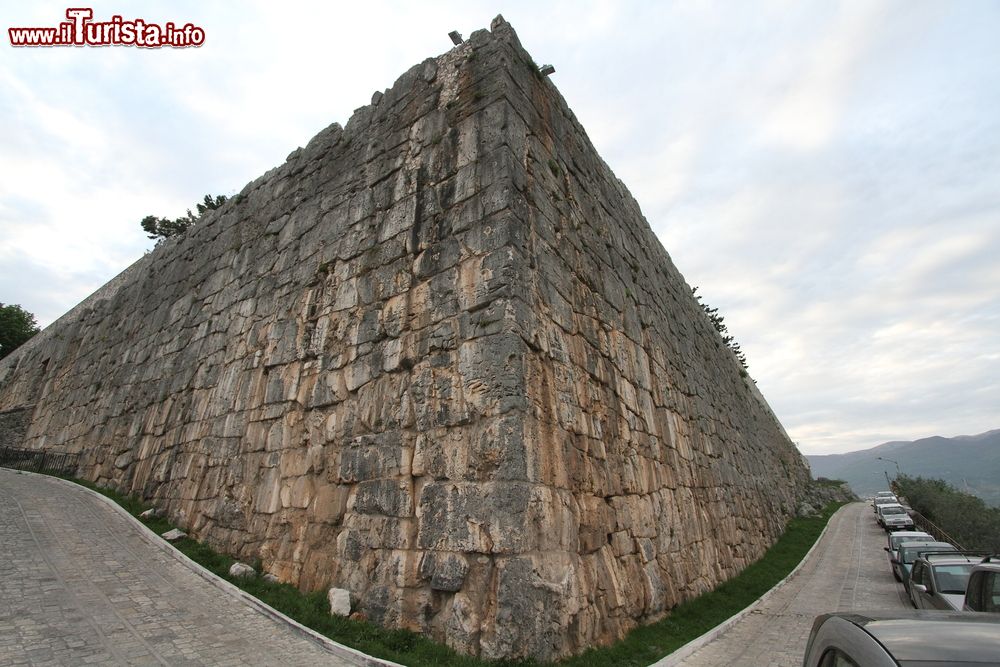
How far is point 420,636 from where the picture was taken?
5129mm

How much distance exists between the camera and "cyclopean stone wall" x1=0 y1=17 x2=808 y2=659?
5.34 meters

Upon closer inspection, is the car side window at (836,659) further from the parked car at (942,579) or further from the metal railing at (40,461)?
the metal railing at (40,461)

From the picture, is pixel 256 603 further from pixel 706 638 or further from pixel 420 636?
pixel 706 638

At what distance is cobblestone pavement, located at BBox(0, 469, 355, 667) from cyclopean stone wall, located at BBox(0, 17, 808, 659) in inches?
31.0

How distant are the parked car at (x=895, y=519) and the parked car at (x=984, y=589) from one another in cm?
1978

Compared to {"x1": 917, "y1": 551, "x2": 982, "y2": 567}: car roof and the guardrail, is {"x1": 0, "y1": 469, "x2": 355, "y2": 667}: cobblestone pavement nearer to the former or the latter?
{"x1": 917, "y1": 551, "x2": 982, "y2": 567}: car roof

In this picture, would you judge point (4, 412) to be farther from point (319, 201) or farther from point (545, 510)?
point (545, 510)

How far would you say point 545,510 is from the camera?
520 centimetres

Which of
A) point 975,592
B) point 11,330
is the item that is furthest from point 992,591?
point 11,330

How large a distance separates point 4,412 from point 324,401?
22582mm

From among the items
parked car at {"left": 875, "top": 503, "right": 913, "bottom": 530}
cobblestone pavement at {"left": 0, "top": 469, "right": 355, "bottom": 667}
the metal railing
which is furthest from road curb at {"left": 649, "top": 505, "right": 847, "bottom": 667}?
the metal railing

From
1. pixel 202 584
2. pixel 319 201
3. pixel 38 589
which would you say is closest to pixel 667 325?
pixel 319 201

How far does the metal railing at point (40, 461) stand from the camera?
1381 cm

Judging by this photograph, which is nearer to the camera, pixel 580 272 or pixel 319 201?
pixel 580 272
